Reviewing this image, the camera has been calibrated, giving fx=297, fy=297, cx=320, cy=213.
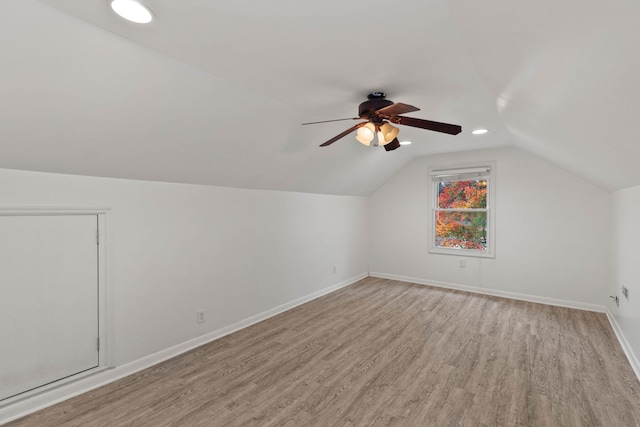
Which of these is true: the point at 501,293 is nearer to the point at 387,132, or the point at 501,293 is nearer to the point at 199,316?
the point at 387,132

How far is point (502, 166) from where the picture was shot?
15.3 ft

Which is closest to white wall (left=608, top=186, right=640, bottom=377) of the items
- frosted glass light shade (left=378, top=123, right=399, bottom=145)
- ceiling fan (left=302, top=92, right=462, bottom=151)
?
ceiling fan (left=302, top=92, right=462, bottom=151)

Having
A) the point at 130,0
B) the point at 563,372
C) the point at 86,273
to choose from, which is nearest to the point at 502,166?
the point at 563,372

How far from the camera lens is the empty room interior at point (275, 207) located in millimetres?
1435

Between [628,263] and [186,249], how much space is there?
14.5ft

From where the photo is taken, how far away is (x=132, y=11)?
1358 mm

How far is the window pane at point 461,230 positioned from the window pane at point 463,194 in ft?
0.45

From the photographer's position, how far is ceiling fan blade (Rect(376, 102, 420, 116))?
195 centimetres

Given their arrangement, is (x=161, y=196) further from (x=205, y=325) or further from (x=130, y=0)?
(x=130, y=0)

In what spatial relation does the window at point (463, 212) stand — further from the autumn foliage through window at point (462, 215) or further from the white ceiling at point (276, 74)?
the white ceiling at point (276, 74)

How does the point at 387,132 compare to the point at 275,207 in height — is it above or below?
above

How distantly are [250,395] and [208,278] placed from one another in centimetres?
133

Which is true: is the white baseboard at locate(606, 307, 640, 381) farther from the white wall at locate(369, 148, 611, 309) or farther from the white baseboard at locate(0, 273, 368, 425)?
the white baseboard at locate(0, 273, 368, 425)

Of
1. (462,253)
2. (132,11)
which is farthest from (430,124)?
(462,253)
